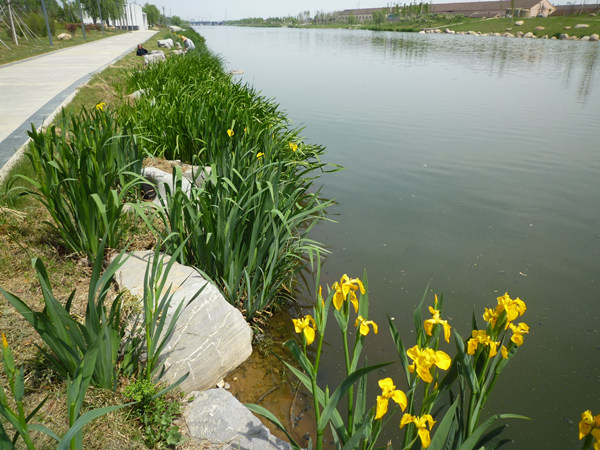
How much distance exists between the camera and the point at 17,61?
13078 millimetres

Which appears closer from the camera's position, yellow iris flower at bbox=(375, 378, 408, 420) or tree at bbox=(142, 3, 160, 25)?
yellow iris flower at bbox=(375, 378, 408, 420)

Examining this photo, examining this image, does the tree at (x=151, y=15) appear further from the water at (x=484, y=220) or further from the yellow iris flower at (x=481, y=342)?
the yellow iris flower at (x=481, y=342)

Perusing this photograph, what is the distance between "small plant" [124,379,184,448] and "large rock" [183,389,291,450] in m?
0.08

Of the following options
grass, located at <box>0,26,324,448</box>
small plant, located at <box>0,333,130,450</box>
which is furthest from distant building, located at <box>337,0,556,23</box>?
small plant, located at <box>0,333,130,450</box>

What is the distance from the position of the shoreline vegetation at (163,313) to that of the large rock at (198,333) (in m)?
0.09

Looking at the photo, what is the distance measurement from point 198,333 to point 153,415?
46cm

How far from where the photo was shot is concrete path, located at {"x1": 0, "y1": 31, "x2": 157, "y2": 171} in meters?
5.16

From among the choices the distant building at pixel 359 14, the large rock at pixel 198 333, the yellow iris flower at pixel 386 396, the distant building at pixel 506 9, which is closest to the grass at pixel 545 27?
the distant building at pixel 506 9

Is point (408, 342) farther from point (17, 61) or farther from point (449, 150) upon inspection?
point (17, 61)

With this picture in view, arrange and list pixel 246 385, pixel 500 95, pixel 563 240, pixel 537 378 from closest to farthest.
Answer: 1. pixel 246 385
2. pixel 537 378
3. pixel 563 240
4. pixel 500 95

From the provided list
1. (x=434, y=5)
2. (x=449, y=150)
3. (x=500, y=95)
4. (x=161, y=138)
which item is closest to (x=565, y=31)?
(x=500, y=95)

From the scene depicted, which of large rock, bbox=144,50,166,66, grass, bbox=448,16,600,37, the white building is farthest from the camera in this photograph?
the white building

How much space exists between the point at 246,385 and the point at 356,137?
19.0 feet

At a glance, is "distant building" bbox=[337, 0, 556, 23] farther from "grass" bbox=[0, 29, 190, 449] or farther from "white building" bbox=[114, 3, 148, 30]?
"grass" bbox=[0, 29, 190, 449]
